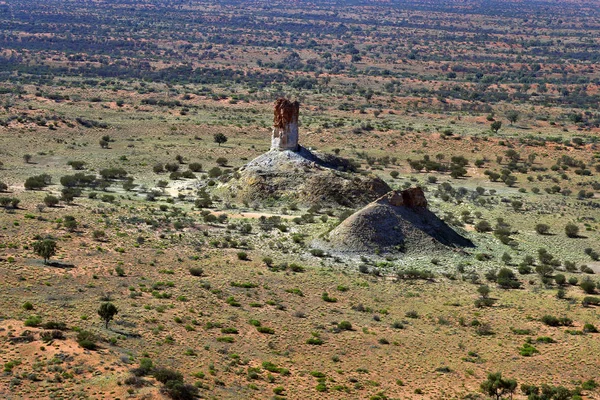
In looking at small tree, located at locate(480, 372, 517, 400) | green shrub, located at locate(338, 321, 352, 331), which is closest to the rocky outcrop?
green shrub, located at locate(338, 321, 352, 331)

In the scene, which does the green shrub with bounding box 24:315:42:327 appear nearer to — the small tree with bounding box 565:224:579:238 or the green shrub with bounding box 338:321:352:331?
the green shrub with bounding box 338:321:352:331

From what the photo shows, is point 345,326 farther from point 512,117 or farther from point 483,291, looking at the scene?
point 512,117

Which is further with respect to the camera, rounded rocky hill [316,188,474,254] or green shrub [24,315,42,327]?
rounded rocky hill [316,188,474,254]

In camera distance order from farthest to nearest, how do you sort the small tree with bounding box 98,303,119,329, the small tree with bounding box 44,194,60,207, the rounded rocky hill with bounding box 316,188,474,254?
the small tree with bounding box 44,194,60,207, the rounded rocky hill with bounding box 316,188,474,254, the small tree with bounding box 98,303,119,329

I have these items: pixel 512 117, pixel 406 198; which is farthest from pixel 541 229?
pixel 512 117

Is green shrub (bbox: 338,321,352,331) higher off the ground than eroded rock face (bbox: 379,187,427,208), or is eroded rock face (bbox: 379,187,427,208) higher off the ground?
eroded rock face (bbox: 379,187,427,208)
